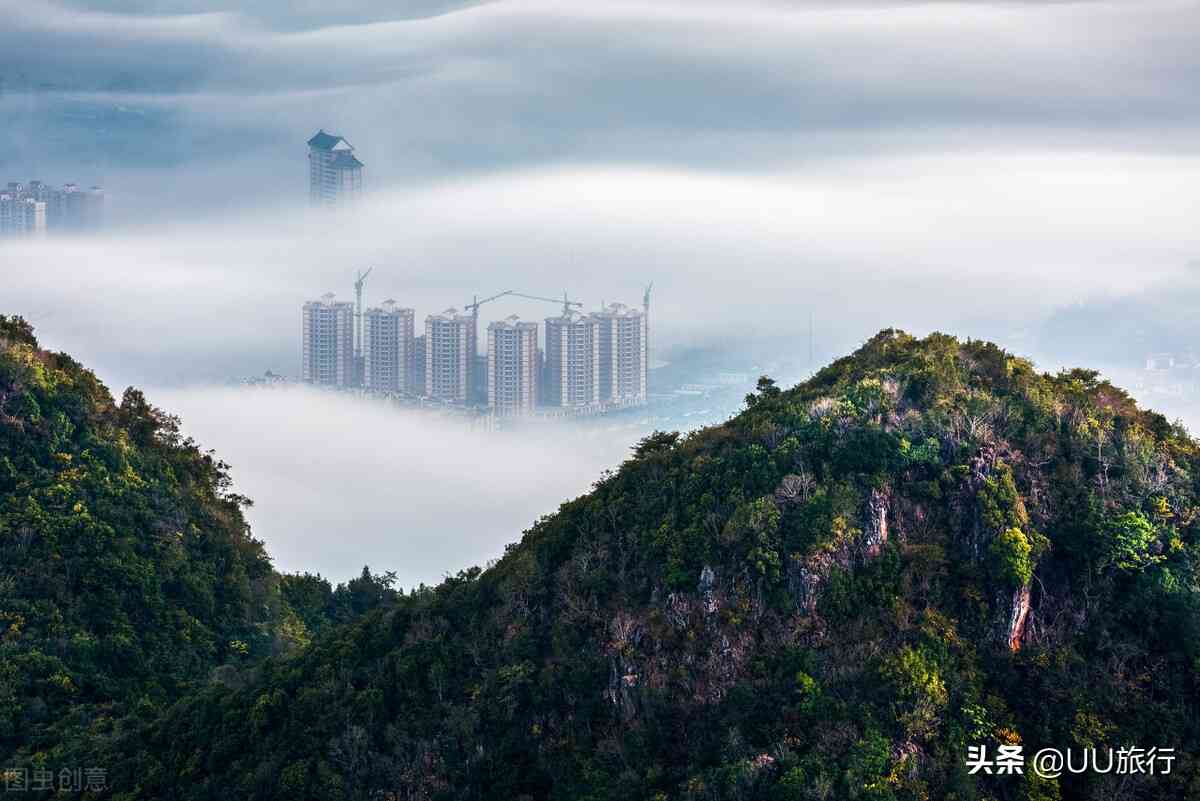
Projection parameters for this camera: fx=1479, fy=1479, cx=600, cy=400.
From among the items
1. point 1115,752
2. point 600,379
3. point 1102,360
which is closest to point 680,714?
point 1115,752

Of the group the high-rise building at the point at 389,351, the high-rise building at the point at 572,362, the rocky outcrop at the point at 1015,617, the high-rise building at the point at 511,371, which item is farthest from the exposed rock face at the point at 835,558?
the high-rise building at the point at 389,351

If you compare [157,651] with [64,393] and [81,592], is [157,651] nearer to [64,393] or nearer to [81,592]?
[81,592]

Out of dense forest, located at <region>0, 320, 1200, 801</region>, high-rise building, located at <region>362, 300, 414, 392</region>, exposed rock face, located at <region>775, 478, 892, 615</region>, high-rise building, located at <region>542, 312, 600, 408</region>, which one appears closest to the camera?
dense forest, located at <region>0, 320, 1200, 801</region>

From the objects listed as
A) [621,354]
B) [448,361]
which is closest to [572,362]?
[621,354]

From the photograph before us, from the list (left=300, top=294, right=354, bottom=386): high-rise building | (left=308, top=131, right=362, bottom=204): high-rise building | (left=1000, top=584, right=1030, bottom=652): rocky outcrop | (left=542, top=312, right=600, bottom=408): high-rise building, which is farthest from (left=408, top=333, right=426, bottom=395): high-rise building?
(left=1000, top=584, right=1030, bottom=652): rocky outcrop

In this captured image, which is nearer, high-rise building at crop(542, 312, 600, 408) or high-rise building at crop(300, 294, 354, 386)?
high-rise building at crop(542, 312, 600, 408)

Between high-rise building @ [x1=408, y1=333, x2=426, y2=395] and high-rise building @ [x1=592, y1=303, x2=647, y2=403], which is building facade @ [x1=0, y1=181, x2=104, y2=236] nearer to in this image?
high-rise building @ [x1=408, y1=333, x2=426, y2=395]

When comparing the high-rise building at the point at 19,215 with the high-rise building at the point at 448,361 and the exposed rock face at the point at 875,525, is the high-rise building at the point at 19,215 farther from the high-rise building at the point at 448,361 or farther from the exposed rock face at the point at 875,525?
the exposed rock face at the point at 875,525

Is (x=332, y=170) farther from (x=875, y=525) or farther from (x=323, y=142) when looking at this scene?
(x=875, y=525)
